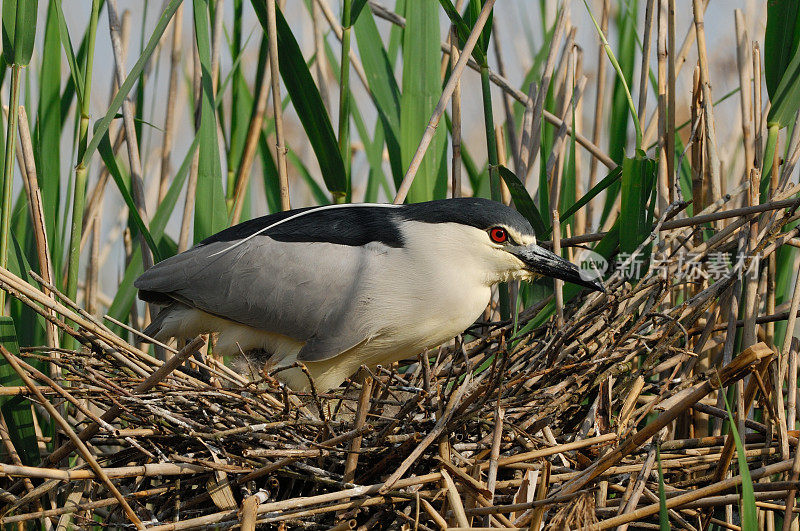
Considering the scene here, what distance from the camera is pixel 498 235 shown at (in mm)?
2094

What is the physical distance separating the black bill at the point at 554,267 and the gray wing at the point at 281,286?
0.39 metres

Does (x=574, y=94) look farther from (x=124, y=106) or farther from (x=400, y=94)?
(x=124, y=106)

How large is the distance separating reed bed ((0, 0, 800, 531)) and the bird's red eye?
0.36ft

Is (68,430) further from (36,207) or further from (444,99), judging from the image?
(444,99)

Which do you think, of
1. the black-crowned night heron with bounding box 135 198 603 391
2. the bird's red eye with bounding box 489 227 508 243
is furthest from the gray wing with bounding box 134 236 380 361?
the bird's red eye with bounding box 489 227 508 243

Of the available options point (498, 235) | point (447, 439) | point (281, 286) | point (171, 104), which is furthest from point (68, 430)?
point (171, 104)

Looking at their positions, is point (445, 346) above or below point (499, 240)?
below

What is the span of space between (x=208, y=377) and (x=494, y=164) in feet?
2.89

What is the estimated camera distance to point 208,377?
6.77 ft

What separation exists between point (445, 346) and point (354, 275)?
52cm

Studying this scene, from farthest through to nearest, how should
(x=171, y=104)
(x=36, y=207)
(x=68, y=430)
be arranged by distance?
(x=171, y=104) < (x=36, y=207) < (x=68, y=430)

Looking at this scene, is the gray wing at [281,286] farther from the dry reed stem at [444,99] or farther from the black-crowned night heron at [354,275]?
the dry reed stem at [444,99]

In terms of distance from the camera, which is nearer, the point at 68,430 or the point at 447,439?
the point at 68,430

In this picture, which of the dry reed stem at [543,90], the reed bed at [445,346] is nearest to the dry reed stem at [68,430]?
the reed bed at [445,346]
